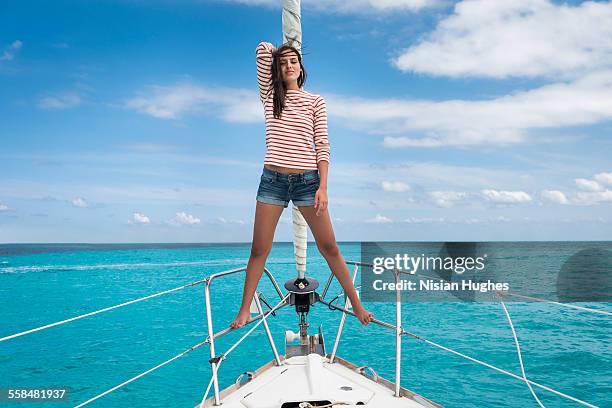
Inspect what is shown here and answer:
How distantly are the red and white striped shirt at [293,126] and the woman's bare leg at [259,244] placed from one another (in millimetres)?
276

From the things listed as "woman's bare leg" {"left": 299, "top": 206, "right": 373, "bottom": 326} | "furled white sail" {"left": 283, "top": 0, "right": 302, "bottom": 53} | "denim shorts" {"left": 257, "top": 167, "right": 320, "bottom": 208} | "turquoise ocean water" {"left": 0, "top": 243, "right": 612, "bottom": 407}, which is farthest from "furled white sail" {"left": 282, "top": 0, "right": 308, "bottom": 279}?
"turquoise ocean water" {"left": 0, "top": 243, "right": 612, "bottom": 407}

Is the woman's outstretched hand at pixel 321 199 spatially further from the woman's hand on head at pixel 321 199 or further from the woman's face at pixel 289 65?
the woman's face at pixel 289 65

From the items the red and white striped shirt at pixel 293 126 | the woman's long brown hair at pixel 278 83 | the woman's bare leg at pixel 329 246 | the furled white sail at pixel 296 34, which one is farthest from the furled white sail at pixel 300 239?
the woman's long brown hair at pixel 278 83

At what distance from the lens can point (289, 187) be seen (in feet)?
8.43

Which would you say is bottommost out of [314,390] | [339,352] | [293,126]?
[339,352]

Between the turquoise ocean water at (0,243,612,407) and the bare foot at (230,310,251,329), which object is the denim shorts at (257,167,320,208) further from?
the turquoise ocean water at (0,243,612,407)

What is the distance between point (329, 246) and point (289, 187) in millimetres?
429

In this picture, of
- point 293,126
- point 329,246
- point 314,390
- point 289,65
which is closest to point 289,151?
point 293,126

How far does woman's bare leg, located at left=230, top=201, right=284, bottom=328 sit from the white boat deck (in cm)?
37

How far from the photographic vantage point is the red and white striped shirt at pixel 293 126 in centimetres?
253

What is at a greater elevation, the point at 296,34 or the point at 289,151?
the point at 296,34

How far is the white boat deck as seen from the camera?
2.30 m

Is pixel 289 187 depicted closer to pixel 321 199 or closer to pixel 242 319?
pixel 321 199

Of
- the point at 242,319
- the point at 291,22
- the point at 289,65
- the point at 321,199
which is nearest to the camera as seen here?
the point at 321,199
